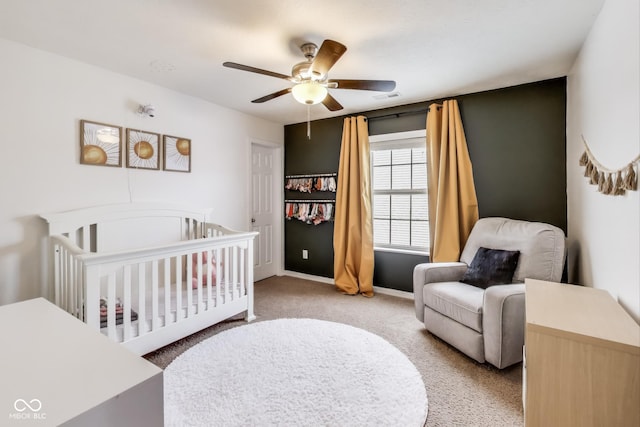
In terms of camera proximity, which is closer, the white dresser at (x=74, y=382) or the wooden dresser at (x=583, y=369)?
the white dresser at (x=74, y=382)

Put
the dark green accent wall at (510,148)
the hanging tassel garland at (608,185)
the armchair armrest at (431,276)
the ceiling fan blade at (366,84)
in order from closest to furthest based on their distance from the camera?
the hanging tassel garland at (608,185), the ceiling fan blade at (366,84), the armchair armrest at (431,276), the dark green accent wall at (510,148)

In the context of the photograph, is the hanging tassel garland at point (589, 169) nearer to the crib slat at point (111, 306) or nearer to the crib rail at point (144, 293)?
the crib rail at point (144, 293)

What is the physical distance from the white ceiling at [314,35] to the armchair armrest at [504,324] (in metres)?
1.68

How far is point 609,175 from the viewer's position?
5.05ft

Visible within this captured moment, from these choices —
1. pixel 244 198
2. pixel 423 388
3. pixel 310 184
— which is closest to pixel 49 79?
pixel 244 198

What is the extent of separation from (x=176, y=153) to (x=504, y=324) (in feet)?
10.4

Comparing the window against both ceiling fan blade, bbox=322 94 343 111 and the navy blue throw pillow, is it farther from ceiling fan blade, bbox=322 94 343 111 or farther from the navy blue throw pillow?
ceiling fan blade, bbox=322 94 343 111

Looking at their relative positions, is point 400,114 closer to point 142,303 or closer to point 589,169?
point 589,169

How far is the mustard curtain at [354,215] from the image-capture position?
11.7 feet

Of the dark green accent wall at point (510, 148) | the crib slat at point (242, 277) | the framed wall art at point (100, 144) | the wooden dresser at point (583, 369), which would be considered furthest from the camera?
the crib slat at point (242, 277)

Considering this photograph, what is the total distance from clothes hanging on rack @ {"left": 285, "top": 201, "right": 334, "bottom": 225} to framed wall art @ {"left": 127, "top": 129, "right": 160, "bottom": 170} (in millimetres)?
1854

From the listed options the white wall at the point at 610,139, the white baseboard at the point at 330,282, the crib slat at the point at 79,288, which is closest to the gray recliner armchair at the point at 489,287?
the white wall at the point at 610,139

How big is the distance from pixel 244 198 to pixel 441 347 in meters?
2.75

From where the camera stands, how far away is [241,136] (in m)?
3.78
